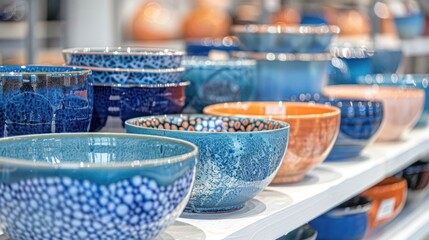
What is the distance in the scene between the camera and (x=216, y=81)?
98 cm

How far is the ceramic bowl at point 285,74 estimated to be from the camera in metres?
1.11

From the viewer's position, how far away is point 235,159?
2.19 ft

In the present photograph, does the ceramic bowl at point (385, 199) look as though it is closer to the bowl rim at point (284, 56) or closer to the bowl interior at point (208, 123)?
the bowl rim at point (284, 56)

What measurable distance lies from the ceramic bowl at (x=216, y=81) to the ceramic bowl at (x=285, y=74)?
98 mm

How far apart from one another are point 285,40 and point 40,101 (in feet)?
1.77

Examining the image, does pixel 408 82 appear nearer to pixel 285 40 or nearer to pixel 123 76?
pixel 285 40

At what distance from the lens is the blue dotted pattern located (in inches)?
19.7

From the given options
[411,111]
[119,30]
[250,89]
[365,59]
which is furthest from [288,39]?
[119,30]

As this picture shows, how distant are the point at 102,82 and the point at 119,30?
1.70 m

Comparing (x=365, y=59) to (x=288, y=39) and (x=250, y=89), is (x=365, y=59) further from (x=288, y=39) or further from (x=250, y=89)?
(x=250, y=89)

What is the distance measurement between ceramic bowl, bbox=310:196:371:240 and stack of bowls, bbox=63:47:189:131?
0.38 m

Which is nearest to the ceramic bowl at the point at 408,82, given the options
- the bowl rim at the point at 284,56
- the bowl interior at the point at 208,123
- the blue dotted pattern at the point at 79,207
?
the bowl rim at the point at 284,56

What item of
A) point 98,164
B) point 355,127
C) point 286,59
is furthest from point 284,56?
point 98,164

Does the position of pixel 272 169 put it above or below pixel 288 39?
below
